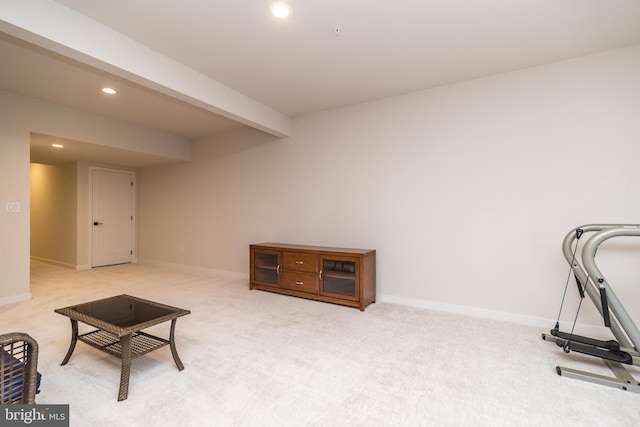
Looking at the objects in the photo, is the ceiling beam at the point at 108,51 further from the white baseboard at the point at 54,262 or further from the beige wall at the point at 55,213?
the white baseboard at the point at 54,262

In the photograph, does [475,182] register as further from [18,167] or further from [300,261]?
[18,167]

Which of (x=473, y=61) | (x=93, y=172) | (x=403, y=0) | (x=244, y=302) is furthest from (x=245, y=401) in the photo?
(x=93, y=172)

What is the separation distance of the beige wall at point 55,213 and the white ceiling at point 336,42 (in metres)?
2.95

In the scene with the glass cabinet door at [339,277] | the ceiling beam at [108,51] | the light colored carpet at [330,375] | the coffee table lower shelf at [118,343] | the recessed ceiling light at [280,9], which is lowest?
the light colored carpet at [330,375]

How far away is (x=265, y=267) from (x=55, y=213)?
529 cm

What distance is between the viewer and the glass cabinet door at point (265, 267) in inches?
170

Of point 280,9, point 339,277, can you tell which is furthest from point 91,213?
point 280,9

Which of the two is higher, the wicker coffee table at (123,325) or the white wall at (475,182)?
the white wall at (475,182)

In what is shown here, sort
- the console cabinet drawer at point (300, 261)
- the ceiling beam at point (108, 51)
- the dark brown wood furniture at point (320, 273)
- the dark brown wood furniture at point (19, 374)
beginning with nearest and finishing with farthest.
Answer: the dark brown wood furniture at point (19, 374), the ceiling beam at point (108, 51), the dark brown wood furniture at point (320, 273), the console cabinet drawer at point (300, 261)

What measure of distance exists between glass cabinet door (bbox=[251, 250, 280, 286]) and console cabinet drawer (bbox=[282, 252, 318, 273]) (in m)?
0.14

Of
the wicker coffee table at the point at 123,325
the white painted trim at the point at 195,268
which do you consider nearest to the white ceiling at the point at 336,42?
the wicker coffee table at the point at 123,325

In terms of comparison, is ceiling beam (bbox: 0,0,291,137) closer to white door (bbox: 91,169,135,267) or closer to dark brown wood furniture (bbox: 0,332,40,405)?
dark brown wood furniture (bbox: 0,332,40,405)

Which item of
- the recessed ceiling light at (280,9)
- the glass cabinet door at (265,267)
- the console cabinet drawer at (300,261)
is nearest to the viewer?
the recessed ceiling light at (280,9)

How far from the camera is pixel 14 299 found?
3.84 metres
